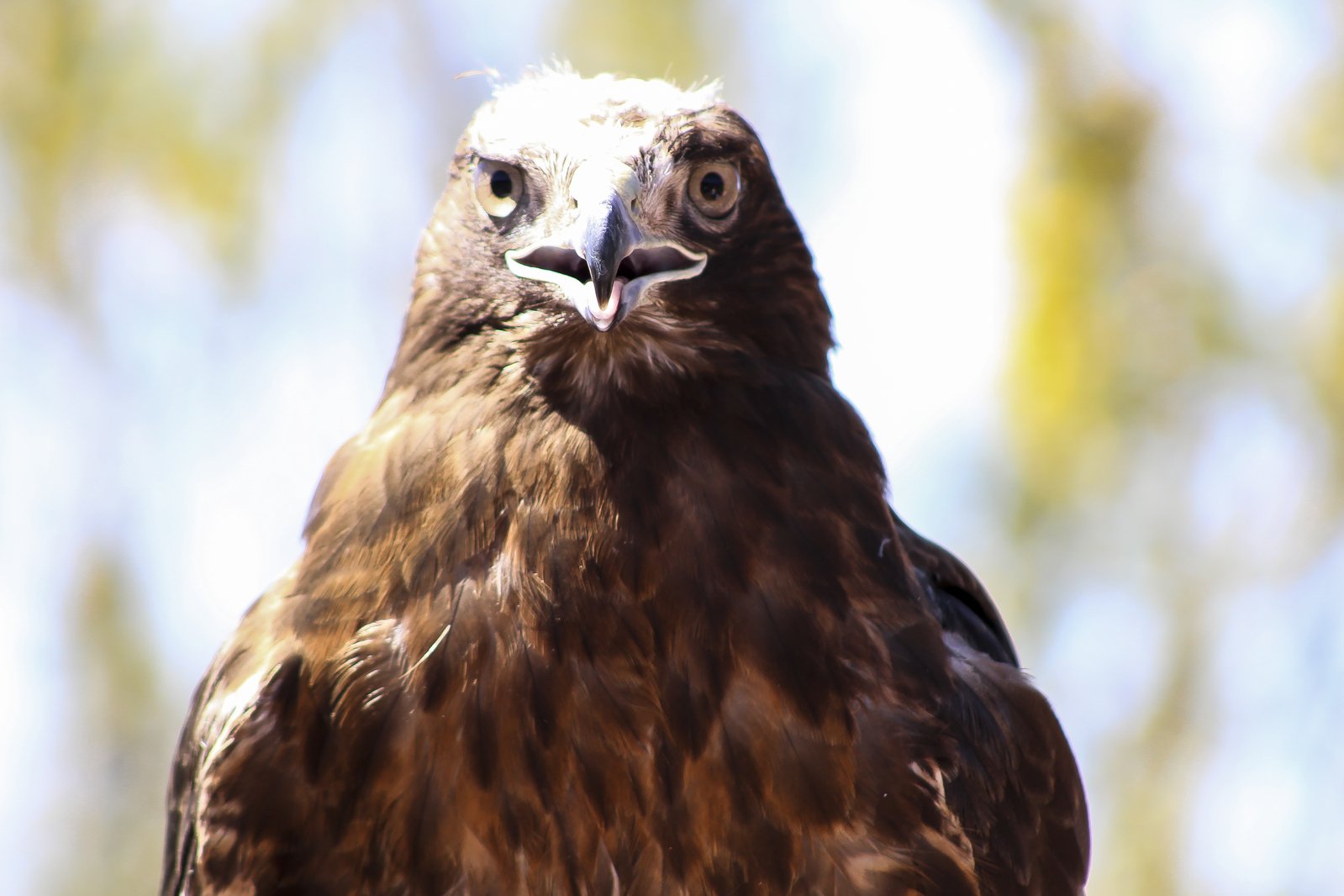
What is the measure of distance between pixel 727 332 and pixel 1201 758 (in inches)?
500

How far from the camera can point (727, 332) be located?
12.9ft

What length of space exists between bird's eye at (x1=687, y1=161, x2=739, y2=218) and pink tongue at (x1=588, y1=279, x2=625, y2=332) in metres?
0.52

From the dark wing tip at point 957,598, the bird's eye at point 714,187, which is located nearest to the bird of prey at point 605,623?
the bird's eye at point 714,187

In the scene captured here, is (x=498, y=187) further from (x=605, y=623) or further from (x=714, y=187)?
(x=605, y=623)

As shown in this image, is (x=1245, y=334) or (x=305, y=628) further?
(x=1245, y=334)

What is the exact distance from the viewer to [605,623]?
3.62m

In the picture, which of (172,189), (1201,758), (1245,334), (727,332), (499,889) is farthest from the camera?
(172,189)

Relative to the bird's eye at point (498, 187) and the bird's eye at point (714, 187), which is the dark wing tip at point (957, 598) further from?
the bird's eye at point (498, 187)

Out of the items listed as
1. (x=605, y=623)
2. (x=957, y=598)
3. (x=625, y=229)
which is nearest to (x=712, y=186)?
(x=625, y=229)

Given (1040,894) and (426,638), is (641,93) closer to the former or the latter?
(426,638)

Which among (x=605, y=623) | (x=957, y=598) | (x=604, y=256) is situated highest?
(x=604, y=256)

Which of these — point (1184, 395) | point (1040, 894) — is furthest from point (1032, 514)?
point (1040, 894)

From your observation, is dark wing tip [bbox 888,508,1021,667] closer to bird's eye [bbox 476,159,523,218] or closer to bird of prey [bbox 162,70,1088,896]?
bird of prey [bbox 162,70,1088,896]

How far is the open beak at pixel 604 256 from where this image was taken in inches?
135
